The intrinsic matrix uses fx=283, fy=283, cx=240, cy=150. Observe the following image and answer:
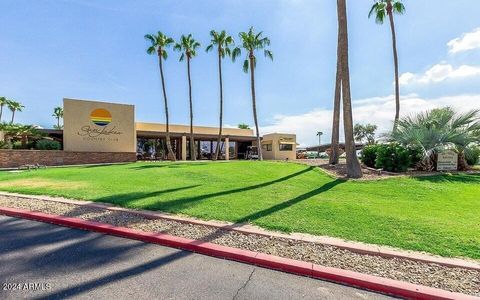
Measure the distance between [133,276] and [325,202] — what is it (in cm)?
528

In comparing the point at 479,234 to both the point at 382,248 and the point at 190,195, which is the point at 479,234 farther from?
the point at 190,195

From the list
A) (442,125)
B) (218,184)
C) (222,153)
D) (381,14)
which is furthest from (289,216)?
(222,153)

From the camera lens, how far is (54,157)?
23047mm

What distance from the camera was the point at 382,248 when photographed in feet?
15.1

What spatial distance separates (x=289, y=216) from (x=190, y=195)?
3.32 metres

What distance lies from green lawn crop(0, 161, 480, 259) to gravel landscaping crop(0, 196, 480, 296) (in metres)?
0.61

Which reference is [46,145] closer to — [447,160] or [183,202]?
→ [183,202]

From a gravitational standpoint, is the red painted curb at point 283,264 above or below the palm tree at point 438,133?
below

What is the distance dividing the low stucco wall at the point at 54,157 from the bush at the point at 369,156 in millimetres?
20610

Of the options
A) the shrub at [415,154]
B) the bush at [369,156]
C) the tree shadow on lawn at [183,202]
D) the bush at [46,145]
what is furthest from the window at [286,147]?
the tree shadow on lawn at [183,202]

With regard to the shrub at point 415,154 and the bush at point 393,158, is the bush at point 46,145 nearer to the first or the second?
the bush at point 393,158

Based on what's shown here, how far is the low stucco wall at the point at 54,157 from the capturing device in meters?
21.7

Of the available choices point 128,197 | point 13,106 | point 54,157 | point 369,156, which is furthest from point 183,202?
point 13,106

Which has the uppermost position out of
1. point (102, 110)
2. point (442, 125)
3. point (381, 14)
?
point (381, 14)
